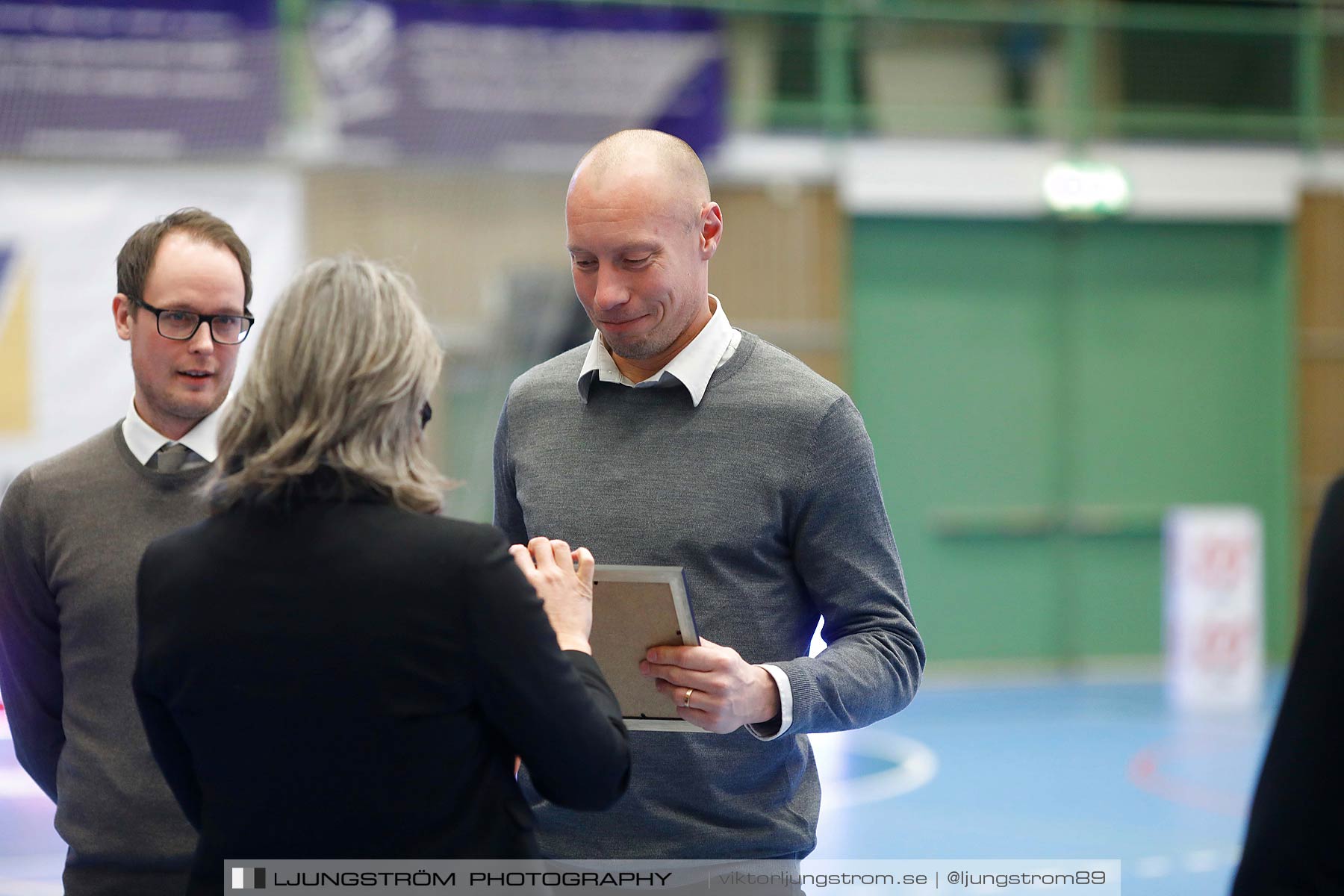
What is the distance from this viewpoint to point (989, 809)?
6652 mm

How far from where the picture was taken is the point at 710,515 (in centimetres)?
211

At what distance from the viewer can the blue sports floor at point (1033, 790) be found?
5.71m

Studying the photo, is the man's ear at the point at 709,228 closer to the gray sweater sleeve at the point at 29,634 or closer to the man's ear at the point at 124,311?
the man's ear at the point at 124,311

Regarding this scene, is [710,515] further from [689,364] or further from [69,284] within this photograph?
[69,284]

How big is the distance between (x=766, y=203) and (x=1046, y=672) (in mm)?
4367

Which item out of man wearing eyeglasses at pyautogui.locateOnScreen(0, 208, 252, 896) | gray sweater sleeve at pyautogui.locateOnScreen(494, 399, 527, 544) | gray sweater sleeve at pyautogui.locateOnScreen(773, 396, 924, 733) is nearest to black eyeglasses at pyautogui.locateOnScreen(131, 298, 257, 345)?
man wearing eyeglasses at pyautogui.locateOnScreen(0, 208, 252, 896)

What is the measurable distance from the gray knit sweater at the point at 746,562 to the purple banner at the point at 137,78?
7905 mm

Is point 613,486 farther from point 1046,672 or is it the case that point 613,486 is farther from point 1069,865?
point 1046,672

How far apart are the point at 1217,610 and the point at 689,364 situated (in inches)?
324

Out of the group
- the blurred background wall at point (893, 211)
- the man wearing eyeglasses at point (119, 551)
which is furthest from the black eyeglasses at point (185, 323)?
the blurred background wall at point (893, 211)

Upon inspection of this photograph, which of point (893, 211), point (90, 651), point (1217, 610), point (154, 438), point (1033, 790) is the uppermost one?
point (893, 211)

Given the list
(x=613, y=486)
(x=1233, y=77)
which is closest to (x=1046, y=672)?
(x=1233, y=77)

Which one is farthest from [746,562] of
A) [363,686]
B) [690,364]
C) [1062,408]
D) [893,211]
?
→ [1062,408]

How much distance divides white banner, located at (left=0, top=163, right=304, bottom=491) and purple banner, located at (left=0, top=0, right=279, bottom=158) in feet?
0.67
